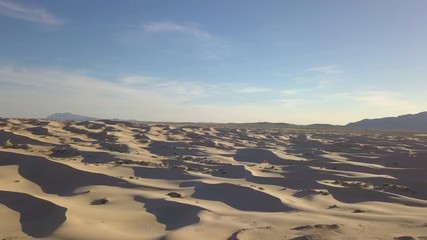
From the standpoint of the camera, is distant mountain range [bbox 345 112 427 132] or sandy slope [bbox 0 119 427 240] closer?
sandy slope [bbox 0 119 427 240]

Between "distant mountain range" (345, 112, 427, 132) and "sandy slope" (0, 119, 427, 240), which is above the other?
"distant mountain range" (345, 112, 427, 132)

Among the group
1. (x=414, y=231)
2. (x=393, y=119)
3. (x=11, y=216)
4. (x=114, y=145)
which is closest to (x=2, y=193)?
(x=11, y=216)

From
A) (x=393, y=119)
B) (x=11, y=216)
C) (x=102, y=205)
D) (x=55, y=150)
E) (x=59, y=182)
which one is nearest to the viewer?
(x=11, y=216)

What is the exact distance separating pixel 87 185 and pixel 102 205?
3582 mm

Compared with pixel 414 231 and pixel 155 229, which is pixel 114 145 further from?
pixel 414 231

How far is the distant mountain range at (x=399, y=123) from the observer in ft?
474

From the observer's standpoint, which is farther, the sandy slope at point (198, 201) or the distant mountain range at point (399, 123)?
the distant mountain range at point (399, 123)

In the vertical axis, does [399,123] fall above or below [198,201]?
above

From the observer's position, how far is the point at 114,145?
30.7 metres

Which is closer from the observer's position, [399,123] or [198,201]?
[198,201]

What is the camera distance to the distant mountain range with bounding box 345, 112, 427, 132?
144 metres

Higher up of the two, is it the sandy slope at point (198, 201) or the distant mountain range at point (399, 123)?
the distant mountain range at point (399, 123)

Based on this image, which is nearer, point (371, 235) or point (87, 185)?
point (371, 235)

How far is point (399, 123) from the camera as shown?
15538cm
